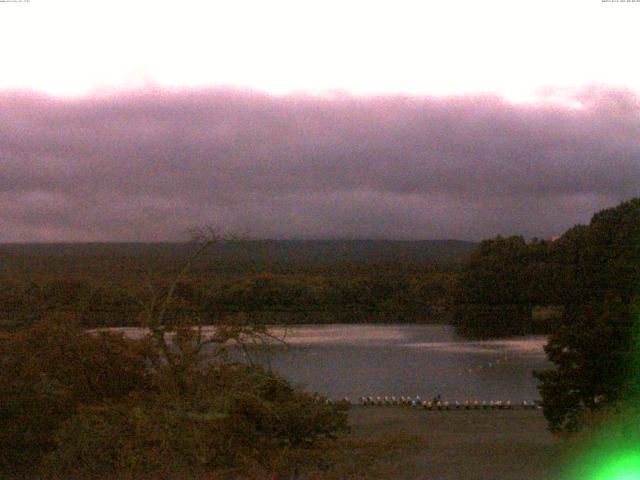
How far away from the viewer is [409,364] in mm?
69812

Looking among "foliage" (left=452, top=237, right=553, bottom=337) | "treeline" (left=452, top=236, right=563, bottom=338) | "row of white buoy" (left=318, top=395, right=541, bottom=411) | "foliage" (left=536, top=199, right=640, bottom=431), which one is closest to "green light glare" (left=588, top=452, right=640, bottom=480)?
"foliage" (left=536, top=199, right=640, bottom=431)

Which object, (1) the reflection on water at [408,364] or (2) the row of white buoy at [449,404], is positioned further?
(1) the reflection on water at [408,364]

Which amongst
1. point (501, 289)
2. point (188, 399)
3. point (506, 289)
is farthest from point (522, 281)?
point (188, 399)

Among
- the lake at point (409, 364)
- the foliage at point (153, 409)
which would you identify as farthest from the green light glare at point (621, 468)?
the lake at point (409, 364)

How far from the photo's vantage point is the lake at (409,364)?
181 ft

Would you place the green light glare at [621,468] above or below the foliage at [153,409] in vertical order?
below

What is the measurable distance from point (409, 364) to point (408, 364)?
8cm

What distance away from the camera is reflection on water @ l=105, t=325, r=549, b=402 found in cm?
5522

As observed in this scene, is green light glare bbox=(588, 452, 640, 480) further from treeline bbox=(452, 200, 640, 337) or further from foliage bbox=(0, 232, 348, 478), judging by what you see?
treeline bbox=(452, 200, 640, 337)

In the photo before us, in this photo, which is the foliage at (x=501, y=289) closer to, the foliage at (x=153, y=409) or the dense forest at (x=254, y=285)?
the dense forest at (x=254, y=285)

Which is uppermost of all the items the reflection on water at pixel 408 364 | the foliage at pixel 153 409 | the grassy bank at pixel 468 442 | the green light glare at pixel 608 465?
the foliage at pixel 153 409

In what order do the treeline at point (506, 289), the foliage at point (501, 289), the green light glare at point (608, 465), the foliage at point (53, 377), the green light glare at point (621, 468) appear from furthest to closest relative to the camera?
the foliage at point (501, 289), the treeline at point (506, 289), the foliage at point (53, 377), the green light glare at point (608, 465), the green light glare at point (621, 468)

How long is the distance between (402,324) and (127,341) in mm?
87581

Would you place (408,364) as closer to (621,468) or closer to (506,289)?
(506,289)
